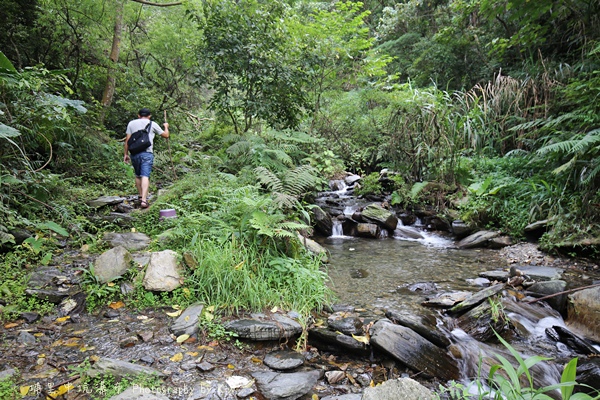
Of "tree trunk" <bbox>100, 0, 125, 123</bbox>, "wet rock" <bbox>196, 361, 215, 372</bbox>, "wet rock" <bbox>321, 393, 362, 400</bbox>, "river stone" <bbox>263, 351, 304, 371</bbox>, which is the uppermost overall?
"tree trunk" <bbox>100, 0, 125, 123</bbox>

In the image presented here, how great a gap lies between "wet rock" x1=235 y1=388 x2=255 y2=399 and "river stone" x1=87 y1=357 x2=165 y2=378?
0.58 meters

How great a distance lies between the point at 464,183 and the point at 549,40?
17.3 ft

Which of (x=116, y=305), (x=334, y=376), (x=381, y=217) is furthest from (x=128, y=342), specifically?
(x=381, y=217)

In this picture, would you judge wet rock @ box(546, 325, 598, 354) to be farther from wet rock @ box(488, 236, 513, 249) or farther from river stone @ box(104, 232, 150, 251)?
river stone @ box(104, 232, 150, 251)

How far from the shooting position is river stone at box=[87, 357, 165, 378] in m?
2.24

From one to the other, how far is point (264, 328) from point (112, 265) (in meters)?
1.82

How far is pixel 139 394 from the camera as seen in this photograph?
6.84 ft

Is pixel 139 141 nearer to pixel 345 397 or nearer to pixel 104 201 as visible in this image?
pixel 104 201

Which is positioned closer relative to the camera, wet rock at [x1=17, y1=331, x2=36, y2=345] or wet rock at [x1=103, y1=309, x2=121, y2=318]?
wet rock at [x1=17, y1=331, x2=36, y2=345]

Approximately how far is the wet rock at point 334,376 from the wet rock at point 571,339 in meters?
2.54

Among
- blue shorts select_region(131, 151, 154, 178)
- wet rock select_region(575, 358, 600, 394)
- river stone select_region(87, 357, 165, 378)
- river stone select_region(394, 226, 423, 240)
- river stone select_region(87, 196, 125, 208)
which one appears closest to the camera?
river stone select_region(87, 357, 165, 378)

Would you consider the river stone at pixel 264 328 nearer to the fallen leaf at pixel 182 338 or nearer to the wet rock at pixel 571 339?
the fallen leaf at pixel 182 338

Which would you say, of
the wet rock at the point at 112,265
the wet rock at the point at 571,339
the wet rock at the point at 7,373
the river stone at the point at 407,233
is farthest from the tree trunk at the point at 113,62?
the wet rock at the point at 571,339

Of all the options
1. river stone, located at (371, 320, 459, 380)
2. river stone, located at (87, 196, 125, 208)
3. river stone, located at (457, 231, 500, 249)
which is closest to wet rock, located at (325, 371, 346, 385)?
river stone, located at (371, 320, 459, 380)
